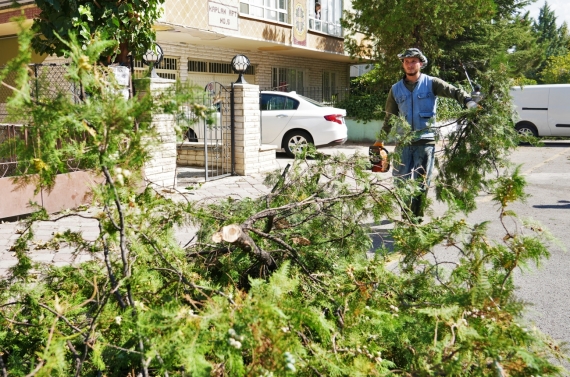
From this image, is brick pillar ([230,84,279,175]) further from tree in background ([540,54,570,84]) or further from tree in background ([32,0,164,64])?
tree in background ([540,54,570,84])

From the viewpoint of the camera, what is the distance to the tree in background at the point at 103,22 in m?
7.12

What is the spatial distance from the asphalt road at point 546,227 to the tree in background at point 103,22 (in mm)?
3324

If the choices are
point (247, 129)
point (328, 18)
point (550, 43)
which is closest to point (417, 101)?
point (247, 129)

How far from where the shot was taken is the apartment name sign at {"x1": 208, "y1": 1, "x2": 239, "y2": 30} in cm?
1712

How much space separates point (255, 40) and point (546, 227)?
1730 centimetres

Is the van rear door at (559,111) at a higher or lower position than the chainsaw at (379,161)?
higher

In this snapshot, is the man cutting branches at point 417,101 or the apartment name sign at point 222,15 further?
the apartment name sign at point 222,15

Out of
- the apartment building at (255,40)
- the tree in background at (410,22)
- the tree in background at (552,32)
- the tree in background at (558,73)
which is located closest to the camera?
the apartment building at (255,40)

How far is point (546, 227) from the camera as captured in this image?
2.85 meters

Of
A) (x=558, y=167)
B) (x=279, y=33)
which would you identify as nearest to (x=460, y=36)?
(x=279, y=33)

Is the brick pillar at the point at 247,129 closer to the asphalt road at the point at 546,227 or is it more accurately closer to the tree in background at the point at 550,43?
the asphalt road at the point at 546,227

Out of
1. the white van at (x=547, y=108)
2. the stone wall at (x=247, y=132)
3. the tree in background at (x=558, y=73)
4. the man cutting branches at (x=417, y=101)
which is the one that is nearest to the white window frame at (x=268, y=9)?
the stone wall at (x=247, y=132)

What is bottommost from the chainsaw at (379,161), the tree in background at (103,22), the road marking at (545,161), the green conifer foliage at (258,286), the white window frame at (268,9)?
the road marking at (545,161)

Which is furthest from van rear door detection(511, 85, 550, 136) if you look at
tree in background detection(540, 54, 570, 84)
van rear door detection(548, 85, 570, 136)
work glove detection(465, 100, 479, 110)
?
tree in background detection(540, 54, 570, 84)
